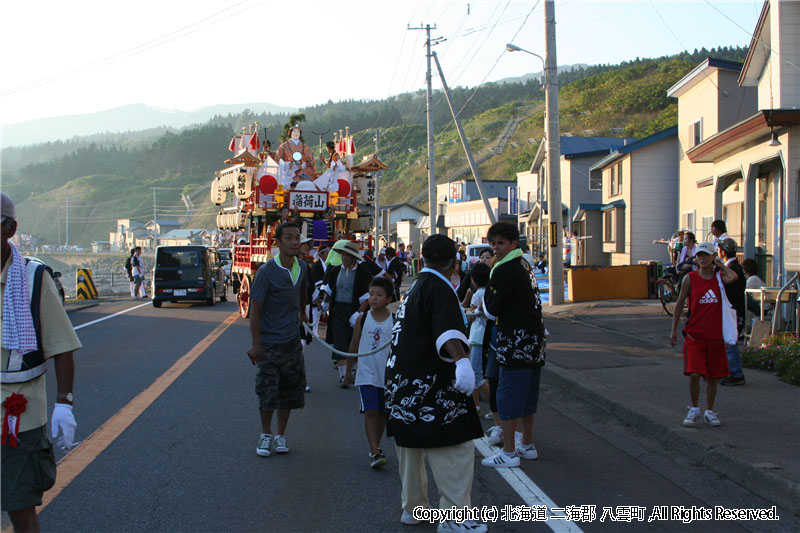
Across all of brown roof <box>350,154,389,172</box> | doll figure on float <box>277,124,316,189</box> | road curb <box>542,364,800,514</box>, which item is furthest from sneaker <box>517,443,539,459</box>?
brown roof <box>350,154,389,172</box>

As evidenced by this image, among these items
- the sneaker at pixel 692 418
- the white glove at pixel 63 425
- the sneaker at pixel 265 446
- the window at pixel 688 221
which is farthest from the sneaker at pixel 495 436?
the window at pixel 688 221

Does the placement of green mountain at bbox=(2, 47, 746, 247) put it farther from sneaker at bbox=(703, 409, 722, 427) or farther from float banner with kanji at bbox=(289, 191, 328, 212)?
sneaker at bbox=(703, 409, 722, 427)

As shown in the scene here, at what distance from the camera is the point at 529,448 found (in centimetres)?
602

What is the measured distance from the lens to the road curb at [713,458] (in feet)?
16.0

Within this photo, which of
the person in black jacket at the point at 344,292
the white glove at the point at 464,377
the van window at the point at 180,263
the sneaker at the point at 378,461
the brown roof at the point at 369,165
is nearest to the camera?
the white glove at the point at 464,377

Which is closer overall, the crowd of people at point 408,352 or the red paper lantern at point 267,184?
the crowd of people at point 408,352

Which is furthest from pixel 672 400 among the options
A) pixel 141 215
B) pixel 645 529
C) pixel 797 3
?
pixel 141 215

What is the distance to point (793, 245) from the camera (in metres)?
9.80

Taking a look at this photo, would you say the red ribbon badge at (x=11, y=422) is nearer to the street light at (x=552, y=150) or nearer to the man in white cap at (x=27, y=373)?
the man in white cap at (x=27, y=373)

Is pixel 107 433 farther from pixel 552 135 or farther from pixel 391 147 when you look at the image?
pixel 391 147

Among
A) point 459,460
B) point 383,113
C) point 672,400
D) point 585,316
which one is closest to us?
point 459,460

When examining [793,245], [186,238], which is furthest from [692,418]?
[186,238]

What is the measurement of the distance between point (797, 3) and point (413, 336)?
13.6 meters

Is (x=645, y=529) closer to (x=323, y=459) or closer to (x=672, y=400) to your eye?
(x=323, y=459)
